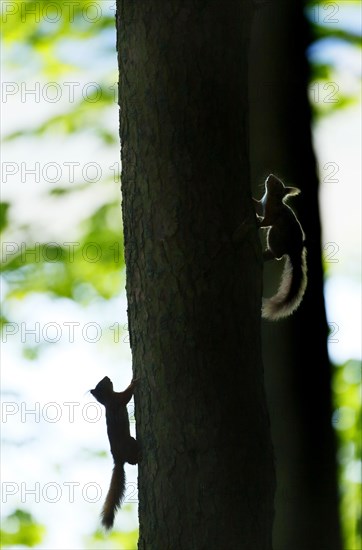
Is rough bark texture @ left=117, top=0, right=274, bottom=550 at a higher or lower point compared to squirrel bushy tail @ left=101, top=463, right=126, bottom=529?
Result: higher

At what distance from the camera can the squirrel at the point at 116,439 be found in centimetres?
230

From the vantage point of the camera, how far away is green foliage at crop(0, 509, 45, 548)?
21.0 ft

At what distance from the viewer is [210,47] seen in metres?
2.17

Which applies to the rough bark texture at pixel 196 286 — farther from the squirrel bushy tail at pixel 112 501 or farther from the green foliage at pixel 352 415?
the green foliage at pixel 352 415

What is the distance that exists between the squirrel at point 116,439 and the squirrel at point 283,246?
584 mm

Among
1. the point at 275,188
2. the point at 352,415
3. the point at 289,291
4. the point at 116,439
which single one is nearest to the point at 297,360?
the point at 289,291

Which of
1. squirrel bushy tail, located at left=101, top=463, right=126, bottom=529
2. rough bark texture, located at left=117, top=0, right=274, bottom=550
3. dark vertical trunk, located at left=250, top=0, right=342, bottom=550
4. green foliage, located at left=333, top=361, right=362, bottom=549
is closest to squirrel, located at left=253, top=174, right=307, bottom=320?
dark vertical trunk, located at left=250, top=0, right=342, bottom=550

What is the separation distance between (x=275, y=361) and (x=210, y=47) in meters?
1.16

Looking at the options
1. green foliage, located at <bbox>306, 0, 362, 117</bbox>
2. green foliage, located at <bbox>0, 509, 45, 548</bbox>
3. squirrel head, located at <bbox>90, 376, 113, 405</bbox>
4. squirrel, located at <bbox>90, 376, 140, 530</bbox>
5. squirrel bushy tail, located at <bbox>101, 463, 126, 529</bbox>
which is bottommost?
green foliage, located at <bbox>0, 509, 45, 548</bbox>

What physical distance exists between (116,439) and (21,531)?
453 cm

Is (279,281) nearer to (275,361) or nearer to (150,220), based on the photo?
(275,361)

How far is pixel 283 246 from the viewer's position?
2.69m

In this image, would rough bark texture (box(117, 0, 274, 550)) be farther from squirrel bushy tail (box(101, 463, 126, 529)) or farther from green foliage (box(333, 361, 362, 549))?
green foliage (box(333, 361, 362, 549))

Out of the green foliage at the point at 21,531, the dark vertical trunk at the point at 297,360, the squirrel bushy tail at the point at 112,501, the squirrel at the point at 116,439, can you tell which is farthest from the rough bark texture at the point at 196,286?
the green foliage at the point at 21,531
